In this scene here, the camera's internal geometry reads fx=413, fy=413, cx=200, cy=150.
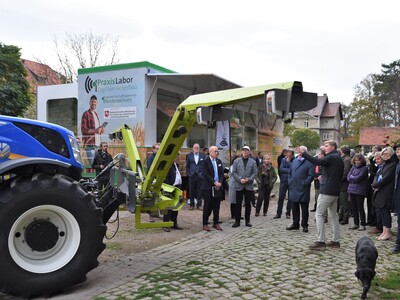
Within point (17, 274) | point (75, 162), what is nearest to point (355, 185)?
point (75, 162)

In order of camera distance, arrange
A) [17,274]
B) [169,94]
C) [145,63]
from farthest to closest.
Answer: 1. [169,94]
2. [145,63]
3. [17,274]

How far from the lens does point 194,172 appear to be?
1110 centimetres

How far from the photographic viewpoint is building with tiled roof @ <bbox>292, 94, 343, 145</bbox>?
81.2m

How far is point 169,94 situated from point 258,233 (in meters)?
4.79

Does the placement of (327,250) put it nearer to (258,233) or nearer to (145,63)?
(258,233)

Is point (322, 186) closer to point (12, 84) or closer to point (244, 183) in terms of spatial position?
point (244, 183)

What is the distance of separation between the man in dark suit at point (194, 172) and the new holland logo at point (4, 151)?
6.82 meters

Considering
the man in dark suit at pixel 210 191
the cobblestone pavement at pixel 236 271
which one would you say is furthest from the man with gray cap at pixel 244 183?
the cobblestone pavement at pixel 236 271

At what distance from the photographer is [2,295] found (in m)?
4.44

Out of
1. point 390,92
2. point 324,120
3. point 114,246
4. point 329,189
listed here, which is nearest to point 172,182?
point 114,246

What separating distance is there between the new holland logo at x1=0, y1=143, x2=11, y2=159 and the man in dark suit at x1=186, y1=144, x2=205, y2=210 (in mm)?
6818

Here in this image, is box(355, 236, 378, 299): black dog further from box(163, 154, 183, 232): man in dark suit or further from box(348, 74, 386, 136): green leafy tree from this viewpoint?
box(348, 74, 386, 136): green leafy tree

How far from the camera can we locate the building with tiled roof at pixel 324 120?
267 feet

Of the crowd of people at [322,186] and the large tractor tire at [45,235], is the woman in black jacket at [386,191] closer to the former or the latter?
the crowd of people at [322,186]
